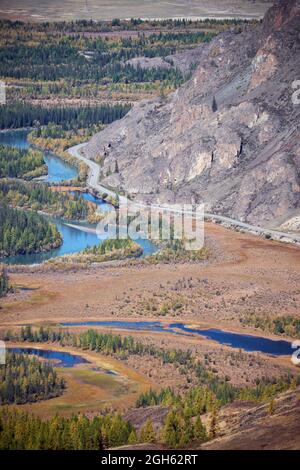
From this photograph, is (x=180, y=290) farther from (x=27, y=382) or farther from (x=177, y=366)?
(x=27, y=382)

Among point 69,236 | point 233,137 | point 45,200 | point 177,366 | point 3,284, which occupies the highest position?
point 233,137

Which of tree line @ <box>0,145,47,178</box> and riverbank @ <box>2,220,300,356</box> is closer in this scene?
riverbank @ <box>2,220,300,356</box>

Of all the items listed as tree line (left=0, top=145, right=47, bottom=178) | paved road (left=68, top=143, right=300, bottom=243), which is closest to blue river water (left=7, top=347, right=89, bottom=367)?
paved road (left=68, top=143, right=300, bottom=243)

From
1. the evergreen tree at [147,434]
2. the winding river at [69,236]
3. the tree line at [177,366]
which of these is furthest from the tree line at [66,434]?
the winding river at [69,236]

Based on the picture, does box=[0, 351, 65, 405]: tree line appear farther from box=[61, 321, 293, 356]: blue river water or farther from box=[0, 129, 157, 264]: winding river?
→ box=[0, 129, 157, 264]: winding river

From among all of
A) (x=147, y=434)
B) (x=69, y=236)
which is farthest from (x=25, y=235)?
(x=147, y=434)

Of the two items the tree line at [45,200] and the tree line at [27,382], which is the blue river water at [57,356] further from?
the tree line at [45,200]

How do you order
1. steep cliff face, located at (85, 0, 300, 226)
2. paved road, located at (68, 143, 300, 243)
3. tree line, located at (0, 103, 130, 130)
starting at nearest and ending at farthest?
paved road, located at (68, 143, 300, 243), steep cliff face, located at (85, 0, 300, 226), tree line, located at (0, 103, 130, 130)

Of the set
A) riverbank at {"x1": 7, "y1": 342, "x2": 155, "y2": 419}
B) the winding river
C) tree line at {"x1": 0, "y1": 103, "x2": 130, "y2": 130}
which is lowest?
riverbank at {"x1": 7, "y1": 342, "x2": 155, "y2": 419}
